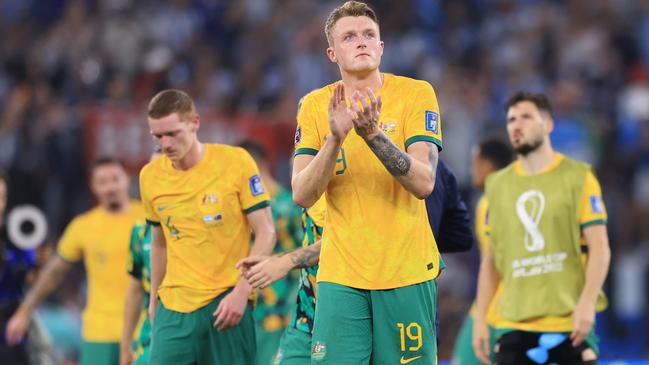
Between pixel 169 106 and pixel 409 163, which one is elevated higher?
pixel 169 106

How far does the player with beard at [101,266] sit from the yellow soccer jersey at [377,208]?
4.72m

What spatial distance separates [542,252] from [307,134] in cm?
267

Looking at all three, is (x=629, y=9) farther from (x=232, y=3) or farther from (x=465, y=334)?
(x=465, y=334)

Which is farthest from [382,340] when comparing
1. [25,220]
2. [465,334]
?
[25,220]

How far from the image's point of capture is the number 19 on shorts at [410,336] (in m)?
5.99

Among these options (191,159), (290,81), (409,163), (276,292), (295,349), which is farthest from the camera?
(290,81)

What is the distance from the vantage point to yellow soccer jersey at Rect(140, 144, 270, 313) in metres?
7.73

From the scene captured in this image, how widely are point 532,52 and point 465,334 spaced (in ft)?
28.4

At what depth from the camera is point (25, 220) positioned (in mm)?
10969

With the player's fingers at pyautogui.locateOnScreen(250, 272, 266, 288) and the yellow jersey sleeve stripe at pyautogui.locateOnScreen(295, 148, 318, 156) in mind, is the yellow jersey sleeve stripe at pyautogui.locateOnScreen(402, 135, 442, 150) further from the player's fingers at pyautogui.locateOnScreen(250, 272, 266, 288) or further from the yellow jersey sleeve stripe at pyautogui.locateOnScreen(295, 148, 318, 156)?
the player's fingers at pyautogui.locateOnScreen(250, 272, 266, 288)

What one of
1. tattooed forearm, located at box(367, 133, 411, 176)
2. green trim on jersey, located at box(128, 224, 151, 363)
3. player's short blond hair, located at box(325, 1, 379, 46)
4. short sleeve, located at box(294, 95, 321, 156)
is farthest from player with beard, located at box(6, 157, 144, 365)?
tattooed forearm, located at box(367, 133, 411, 176)

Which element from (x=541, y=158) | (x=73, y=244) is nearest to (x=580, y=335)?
(x=541, y=158)

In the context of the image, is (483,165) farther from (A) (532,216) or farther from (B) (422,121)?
(B) (422,121)

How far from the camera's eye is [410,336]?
6.00m
